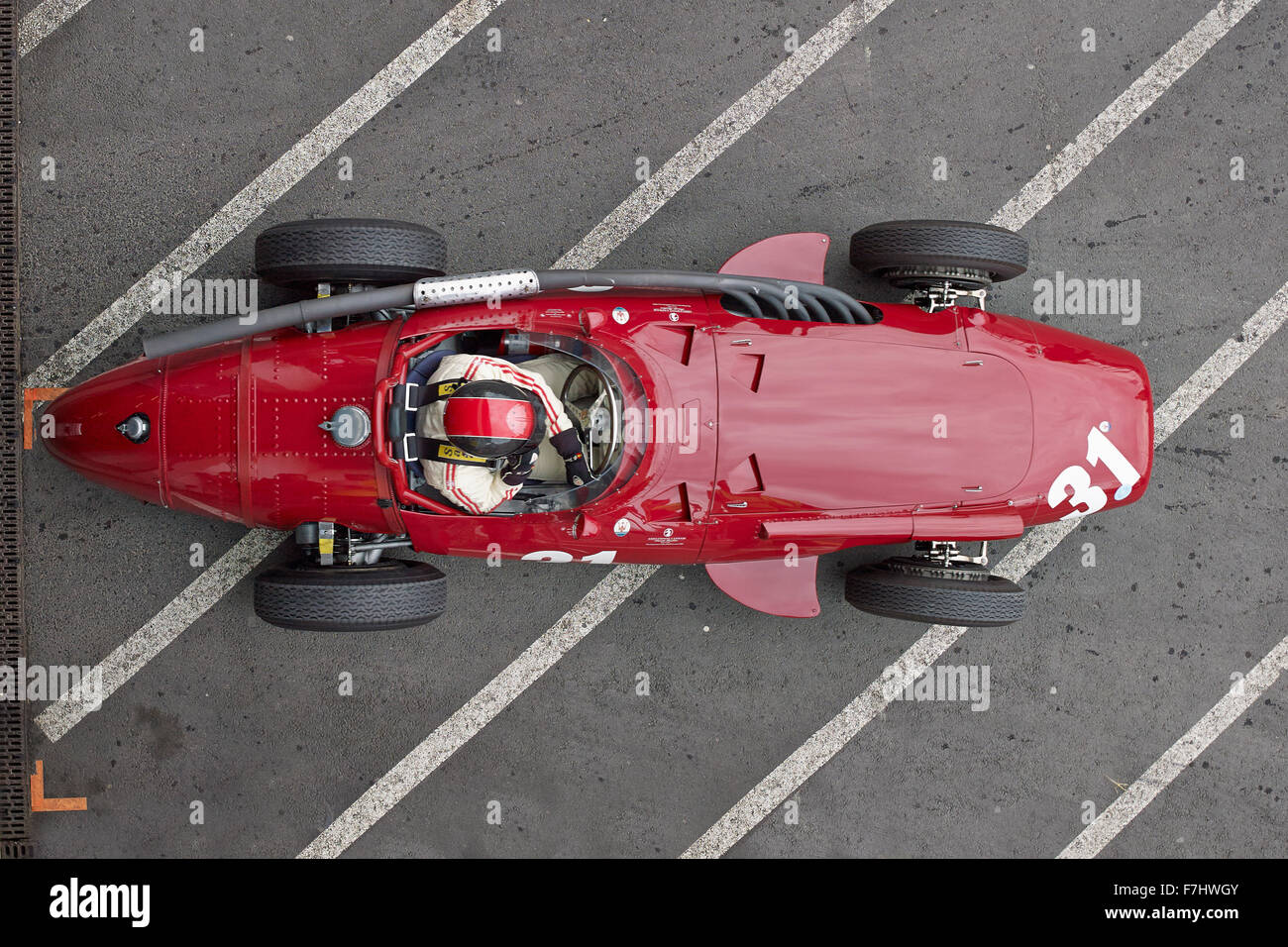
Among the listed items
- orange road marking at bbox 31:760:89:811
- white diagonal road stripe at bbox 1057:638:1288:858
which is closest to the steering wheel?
orange road marking at bbox 31:760:89:811

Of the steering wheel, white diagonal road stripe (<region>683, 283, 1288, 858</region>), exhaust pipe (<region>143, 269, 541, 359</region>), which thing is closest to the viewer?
the steering wheel

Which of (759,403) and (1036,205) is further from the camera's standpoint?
(1036,205)

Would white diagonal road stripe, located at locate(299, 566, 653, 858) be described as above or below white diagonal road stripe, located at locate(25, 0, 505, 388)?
below

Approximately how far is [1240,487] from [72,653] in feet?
20.2

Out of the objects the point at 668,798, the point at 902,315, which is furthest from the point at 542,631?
the point at 902,315

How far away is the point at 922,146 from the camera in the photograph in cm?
432

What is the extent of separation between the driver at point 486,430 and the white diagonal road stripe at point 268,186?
170cm

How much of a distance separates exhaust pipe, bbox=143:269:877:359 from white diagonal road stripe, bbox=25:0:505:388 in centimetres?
76

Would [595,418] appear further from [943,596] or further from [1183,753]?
[1183,753]

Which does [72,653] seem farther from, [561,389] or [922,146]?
[922,146]

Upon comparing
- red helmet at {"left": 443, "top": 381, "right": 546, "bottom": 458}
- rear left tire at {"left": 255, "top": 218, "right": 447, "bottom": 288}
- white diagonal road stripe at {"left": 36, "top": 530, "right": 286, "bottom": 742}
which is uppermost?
rear left tire at {"left": 255, "top": 218, "right": 447, "bottom": 288}

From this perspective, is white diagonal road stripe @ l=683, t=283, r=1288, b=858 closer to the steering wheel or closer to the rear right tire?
the rear right tire

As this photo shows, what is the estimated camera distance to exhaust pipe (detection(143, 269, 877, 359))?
3520 mm

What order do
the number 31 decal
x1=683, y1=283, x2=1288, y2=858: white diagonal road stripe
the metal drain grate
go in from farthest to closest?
1. x1=683, y1=283, x2=1288, y2=858: white diagonal road stripe
2. the metal drain grate
3. the number 31 decal
